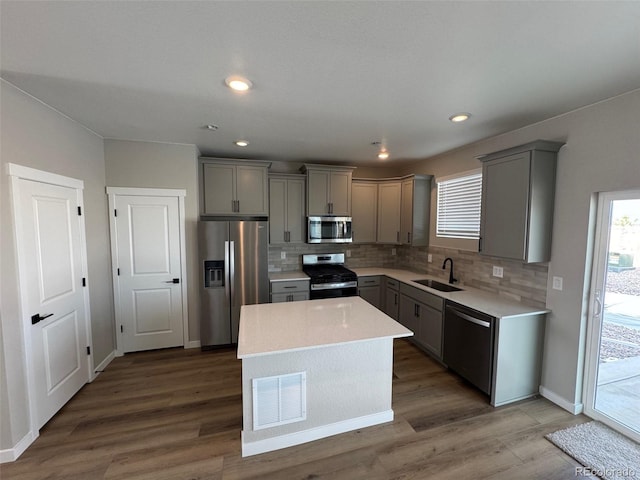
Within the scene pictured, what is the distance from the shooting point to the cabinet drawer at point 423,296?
3133mm

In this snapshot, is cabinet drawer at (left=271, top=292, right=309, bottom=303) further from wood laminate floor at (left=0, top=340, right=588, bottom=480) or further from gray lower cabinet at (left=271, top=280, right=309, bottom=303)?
wood laminate floor at (left=0, top=340, right=588, bottom=480)

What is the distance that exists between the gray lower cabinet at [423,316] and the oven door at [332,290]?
2.37ft

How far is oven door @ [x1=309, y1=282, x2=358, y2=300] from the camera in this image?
3924 mm

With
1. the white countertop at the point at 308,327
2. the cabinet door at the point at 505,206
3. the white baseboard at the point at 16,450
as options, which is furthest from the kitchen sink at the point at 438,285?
the white baseboard at the point at 16,450

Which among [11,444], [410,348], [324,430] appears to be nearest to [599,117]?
[410,348]

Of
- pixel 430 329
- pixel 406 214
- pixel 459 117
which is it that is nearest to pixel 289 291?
pixel 430 329

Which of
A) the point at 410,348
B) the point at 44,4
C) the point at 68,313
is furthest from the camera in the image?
the point at 410,348

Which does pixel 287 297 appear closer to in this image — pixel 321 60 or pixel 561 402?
pixel 321 60

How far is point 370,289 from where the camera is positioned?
4.22 meters

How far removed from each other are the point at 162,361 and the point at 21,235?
6.65 feet

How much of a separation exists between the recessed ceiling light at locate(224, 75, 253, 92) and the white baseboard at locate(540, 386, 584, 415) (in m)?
3.76

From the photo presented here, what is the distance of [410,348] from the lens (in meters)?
3.70

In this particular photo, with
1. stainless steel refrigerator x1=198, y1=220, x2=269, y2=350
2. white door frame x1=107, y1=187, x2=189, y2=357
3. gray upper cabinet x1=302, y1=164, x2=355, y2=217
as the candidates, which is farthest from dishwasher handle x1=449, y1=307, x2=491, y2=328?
white door frame x1=107, y1=187, x2=189, y2=357

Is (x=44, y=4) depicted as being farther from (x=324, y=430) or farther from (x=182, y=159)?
(x=324, y=430)
